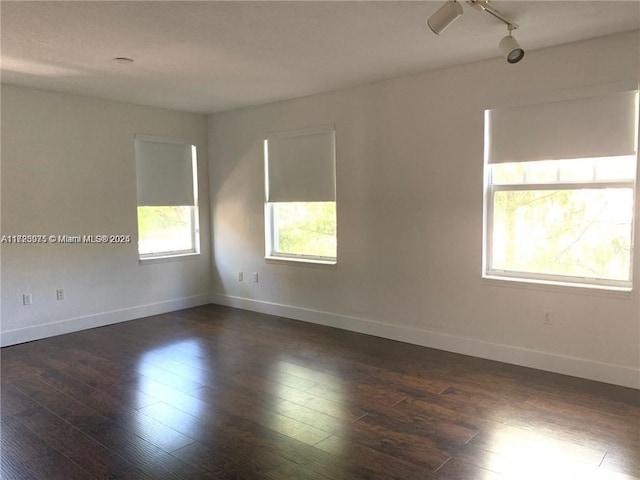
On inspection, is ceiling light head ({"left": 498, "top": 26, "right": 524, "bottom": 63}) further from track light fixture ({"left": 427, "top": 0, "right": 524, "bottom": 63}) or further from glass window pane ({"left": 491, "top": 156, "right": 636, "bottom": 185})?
glass window pane ({"left": 491, "top": 156, "right": 636, "bottom": 185})

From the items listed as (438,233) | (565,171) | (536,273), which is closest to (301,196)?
(438,233)

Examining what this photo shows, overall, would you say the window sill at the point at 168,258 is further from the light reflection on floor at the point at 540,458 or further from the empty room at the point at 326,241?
the light reflection on floor at the point at 540,458

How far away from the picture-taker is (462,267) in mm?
4145

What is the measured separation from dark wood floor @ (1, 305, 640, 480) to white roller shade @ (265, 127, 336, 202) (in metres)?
1.75

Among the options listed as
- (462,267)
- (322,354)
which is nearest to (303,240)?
(322,354)

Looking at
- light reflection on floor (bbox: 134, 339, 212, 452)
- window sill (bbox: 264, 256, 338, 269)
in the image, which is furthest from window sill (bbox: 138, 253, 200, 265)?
light reflection on floor (bbox: 134, 339, 212, 452)

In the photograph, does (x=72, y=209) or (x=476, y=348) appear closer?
(x=476, y=348)

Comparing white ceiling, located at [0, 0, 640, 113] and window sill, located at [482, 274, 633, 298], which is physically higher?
white ceiling, located at [0, 0, 640, 113]

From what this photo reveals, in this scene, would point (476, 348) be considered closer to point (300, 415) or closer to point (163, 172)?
point (300, 415)

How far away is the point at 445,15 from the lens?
2414 mm

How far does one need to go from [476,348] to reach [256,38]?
10.3ft

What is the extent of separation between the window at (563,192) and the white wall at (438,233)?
13 cm

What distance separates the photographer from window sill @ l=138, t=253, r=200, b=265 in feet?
18.5

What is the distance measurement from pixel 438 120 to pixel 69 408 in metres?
3.75
